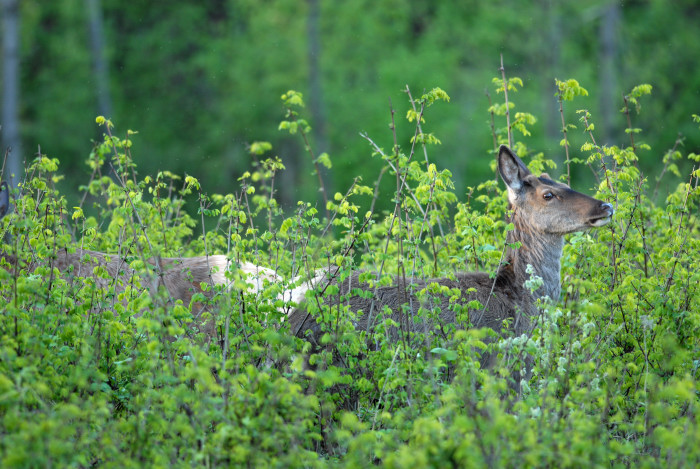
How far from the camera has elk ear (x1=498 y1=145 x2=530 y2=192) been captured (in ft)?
24.8

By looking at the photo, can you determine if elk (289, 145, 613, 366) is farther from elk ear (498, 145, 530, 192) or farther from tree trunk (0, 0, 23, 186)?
tree trunk (0, 0, 23, 186)

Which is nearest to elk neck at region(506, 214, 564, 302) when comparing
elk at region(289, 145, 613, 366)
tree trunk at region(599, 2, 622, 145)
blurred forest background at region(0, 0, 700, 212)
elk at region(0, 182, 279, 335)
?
elk at region(289, 145, 613, 366)

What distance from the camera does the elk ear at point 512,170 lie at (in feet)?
24.8

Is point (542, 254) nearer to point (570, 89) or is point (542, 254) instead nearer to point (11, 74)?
point (570, 89)

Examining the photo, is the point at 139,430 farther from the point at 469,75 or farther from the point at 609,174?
the point at 469,75

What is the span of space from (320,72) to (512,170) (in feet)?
76.4

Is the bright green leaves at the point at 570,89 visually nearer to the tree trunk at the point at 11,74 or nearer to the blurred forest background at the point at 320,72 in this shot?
the tree trunk at the point at 11,74

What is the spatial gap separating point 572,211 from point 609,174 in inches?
17.5

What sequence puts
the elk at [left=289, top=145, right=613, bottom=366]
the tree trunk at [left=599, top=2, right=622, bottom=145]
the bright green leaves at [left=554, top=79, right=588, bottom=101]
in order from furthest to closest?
the tree trunk at [left=599, top=2, right=622, bottom=145], the bright green leaves at [left=554, top=79, right=588, bottom=101], the elk at [left=289, top=145, right=613, bottom=366]

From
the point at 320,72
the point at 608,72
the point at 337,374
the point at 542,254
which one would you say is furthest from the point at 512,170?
the point at 320,72

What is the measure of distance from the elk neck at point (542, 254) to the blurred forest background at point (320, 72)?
18.4 metres

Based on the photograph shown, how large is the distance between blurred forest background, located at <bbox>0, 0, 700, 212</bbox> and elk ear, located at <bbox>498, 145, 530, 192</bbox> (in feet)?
59.6

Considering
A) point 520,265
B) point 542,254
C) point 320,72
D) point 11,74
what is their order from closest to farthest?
point 520,265, point 542,254, point 11,74, point 320,72

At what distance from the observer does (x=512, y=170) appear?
763cm
